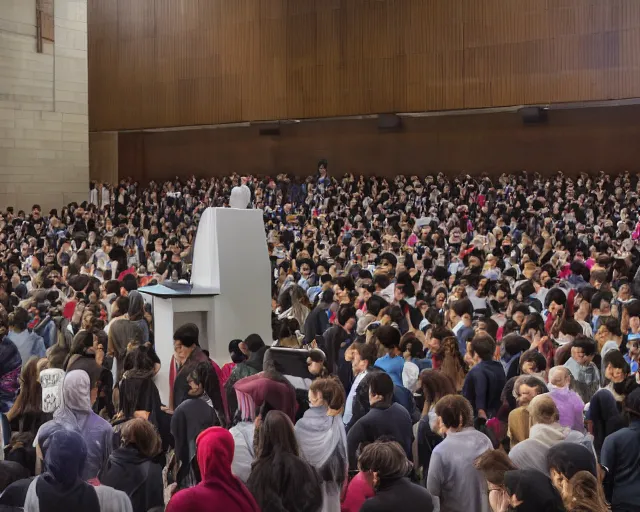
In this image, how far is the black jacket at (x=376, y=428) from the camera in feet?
18.2

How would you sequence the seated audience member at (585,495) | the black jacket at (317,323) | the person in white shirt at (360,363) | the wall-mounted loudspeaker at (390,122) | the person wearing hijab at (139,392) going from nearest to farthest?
the seated audience member at (585,495), the person wearing hijab at (139,392), the person in white shirt at (360,363), the black jacket at (317,323), the wall-mounted loudspeaker at (390,122)

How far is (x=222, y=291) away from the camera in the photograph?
30.6 feet

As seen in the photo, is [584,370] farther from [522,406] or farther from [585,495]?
[585,495]

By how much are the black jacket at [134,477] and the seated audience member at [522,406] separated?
1970mm

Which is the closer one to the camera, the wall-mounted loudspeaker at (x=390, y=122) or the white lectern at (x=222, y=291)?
the white lectern at (x=222, y=291)

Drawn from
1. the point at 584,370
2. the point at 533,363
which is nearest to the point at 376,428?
the point at 533,363

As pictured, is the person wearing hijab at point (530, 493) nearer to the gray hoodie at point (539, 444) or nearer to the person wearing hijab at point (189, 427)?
the gray hoodie at point (539, 444)

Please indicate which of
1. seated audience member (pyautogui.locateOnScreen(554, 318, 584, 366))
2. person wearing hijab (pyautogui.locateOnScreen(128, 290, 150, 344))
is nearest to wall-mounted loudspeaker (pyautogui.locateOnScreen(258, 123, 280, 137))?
person wearing hijab (pyautogui.locateOnScreen(128, 290, 150, 344))

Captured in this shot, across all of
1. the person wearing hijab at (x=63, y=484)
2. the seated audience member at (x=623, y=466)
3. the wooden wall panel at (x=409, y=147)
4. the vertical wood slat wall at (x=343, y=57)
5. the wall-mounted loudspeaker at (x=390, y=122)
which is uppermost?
the vertical wood slat wall at (x=343, y=57)

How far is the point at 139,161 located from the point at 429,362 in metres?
24.5

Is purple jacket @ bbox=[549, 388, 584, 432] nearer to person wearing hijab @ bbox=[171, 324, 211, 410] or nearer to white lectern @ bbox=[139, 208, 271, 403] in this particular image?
person wearing hijab @ bbox=[171, 324, 211, 410]

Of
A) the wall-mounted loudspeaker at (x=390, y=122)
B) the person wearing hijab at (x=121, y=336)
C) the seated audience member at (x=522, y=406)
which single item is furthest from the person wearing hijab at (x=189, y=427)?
the wall-mounted loudspeaker at (x=390, y=122)

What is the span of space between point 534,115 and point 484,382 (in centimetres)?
1810

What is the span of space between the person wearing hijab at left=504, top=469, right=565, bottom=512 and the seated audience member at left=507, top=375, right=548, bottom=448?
1.19 meters
